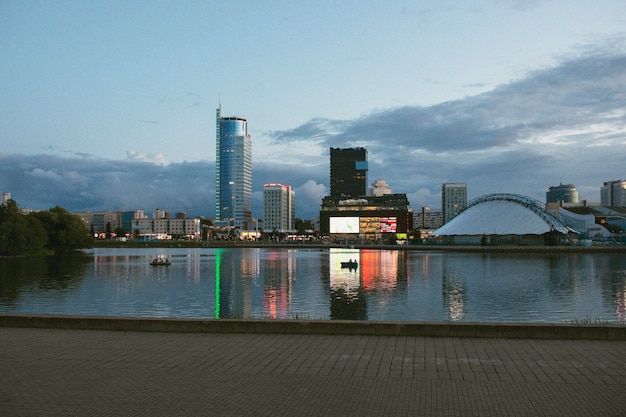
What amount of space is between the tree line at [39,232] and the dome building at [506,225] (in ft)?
390

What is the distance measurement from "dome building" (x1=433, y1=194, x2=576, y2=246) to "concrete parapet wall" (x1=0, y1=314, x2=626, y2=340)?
534ft

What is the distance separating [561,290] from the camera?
168ft

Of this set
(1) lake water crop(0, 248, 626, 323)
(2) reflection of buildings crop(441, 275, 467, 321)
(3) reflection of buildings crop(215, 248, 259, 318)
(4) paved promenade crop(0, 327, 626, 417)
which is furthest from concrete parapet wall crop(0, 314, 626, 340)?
(2) reflection of buildings crop(441, 275, 467, 321)

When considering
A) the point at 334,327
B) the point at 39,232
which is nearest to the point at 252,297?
the point at 334,327

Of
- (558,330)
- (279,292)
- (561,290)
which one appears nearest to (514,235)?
(561,290)

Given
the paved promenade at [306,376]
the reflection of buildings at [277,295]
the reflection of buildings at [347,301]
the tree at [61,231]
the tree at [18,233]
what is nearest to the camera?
the paved promenade at [306,376]

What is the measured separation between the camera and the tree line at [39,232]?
375 ft

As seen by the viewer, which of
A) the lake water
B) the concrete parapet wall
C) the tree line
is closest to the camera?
the concrete parapet wall

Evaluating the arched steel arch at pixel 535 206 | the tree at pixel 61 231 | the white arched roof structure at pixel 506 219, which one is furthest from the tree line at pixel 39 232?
the arched steel arch at pixel 535 206

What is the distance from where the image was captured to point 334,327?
51.4 ft

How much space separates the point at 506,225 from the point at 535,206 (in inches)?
479

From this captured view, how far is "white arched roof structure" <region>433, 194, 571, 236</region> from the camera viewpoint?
171750mm

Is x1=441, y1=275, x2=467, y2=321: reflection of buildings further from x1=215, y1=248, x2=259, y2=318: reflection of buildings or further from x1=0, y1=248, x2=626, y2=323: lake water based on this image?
x1=215, y1=248, x2=259, y2=318: reflection of buildings

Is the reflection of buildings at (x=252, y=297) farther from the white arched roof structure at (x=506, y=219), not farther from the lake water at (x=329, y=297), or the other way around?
the white arched roof structure at (x=506, y=219)
